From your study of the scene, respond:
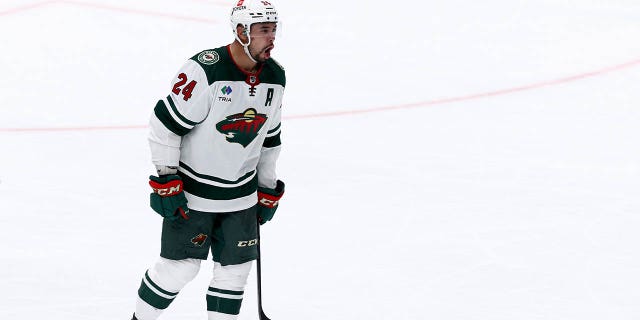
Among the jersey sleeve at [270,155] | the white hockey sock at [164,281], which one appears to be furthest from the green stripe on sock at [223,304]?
the jersey sleeve at [270,155]

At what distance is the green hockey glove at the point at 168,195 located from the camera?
3604 mm

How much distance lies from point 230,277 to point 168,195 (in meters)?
0.41

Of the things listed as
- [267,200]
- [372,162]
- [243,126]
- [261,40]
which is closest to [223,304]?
[267,200]

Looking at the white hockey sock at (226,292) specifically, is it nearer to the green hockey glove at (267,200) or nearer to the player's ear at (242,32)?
the green hockey glove at (267,200)

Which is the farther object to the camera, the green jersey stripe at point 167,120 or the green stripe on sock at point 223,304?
the green stripe on sock at point 223,304

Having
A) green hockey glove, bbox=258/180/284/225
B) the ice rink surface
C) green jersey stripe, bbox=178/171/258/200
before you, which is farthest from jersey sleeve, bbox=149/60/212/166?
the ice rink surface

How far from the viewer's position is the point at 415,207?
5566mm

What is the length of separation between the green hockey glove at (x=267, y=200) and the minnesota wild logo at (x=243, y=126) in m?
0.31

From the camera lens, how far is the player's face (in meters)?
3.58

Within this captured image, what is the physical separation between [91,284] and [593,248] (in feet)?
7.24

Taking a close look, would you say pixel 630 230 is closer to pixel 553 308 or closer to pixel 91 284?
pixel 553 308

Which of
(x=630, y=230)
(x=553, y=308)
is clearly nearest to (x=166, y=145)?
(x=553, y=308)

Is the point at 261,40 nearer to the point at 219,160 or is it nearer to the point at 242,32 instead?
the point at 242,32

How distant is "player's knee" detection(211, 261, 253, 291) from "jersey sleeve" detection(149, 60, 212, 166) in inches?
17.8
